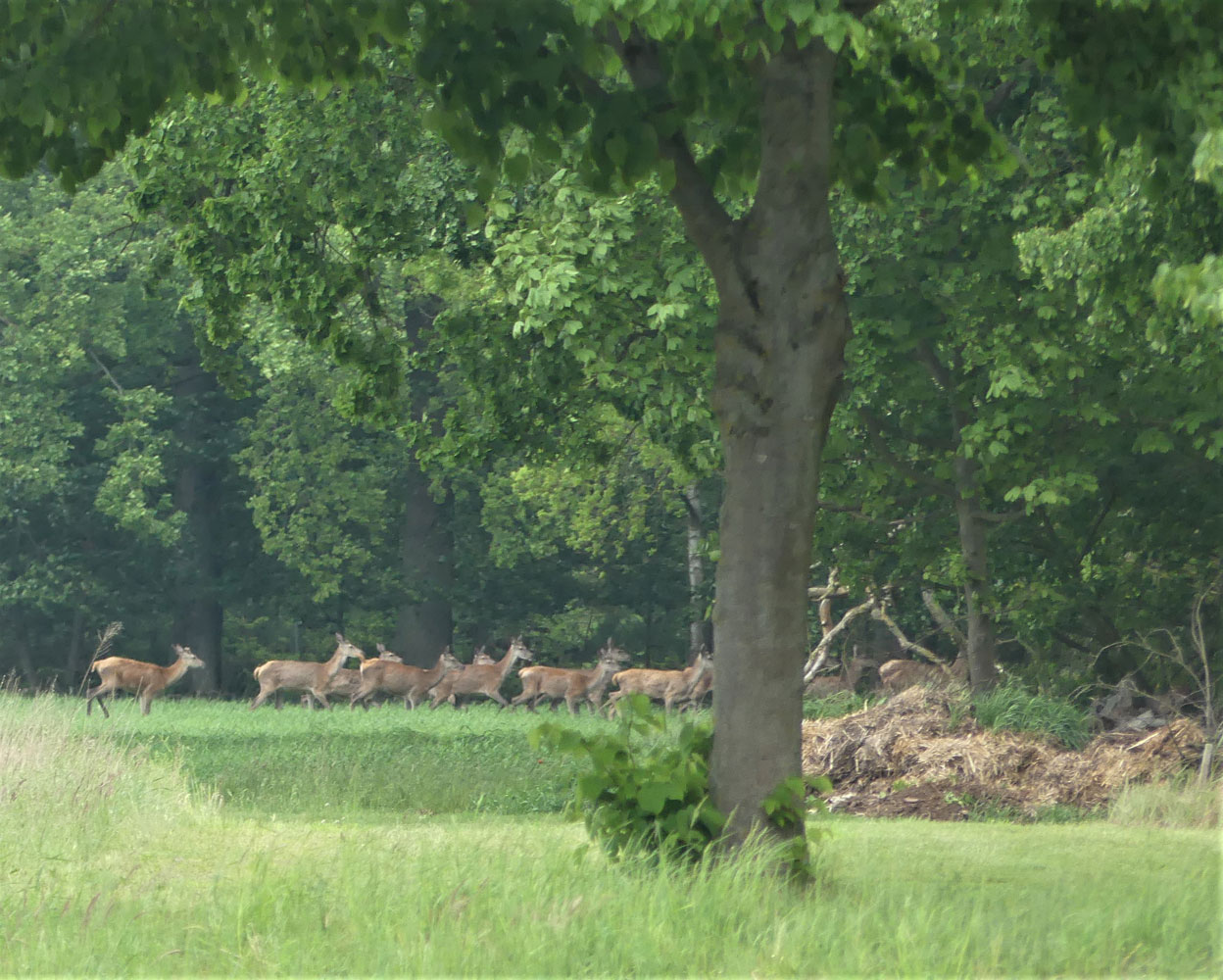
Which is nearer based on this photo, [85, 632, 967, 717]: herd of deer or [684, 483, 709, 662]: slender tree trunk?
[85, 632, 967, 717]: herd of deer

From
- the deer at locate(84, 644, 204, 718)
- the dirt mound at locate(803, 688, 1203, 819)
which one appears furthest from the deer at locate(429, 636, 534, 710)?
the dirt mound at locate(803, 688, 1203, 819)

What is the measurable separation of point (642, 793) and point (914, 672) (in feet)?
63.5

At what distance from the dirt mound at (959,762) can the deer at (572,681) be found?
15.2 meters

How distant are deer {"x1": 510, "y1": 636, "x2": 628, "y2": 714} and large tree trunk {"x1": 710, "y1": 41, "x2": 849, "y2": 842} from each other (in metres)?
24.9

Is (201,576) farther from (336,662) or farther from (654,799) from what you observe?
(654,799)

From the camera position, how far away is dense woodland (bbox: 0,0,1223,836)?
9.20 m

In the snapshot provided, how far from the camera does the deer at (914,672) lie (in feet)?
79.9

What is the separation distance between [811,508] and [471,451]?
33.6 ft

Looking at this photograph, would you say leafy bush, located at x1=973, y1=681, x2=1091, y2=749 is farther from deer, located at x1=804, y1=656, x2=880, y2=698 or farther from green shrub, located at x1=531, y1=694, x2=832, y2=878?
green shrub, located at x1=531, y1=694, x2=832, y2=878

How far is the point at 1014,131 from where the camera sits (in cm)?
1828

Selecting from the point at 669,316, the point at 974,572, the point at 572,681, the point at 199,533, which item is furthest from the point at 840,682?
the point at 199,533

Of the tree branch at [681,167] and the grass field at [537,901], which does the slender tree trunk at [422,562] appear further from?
the tree branch at [681,167]

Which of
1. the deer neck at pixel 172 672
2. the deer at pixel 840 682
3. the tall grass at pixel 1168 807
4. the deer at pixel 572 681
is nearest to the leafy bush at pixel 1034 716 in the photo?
the tall grass at pixel 1168 807

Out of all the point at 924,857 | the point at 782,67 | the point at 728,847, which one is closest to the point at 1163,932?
the point at 728,847
